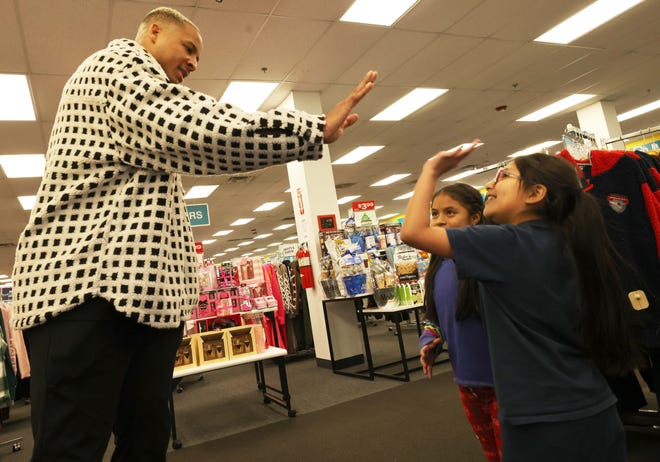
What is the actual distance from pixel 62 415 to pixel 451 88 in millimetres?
6402

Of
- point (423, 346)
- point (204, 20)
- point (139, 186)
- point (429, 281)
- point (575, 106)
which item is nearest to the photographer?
point (139, 186)

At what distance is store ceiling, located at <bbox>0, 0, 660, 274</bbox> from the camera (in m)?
3.72

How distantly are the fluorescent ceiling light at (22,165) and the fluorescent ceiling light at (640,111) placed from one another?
1071 cm

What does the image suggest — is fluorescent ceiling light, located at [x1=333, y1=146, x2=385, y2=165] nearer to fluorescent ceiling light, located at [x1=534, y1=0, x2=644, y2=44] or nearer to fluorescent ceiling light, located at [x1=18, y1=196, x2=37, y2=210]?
fluorescent ceiling light, located at [x1=534, y1=0, x2=644, y2=44]

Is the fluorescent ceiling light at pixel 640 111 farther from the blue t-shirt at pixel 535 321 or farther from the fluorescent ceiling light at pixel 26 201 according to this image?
the fluorescent ceiling light at pixel 26 201

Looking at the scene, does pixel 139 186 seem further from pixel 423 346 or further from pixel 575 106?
pixel 575 106

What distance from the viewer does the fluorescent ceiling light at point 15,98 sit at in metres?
4.31

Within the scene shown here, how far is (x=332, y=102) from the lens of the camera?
613 centimetres

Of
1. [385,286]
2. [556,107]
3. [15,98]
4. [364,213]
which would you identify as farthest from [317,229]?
[556,107]

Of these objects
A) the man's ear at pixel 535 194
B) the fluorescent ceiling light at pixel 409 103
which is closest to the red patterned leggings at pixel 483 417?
the man's ear at pixel 535 194

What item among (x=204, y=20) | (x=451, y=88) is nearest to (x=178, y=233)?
(x=204, y=20)

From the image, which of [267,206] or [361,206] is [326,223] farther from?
[267,206]

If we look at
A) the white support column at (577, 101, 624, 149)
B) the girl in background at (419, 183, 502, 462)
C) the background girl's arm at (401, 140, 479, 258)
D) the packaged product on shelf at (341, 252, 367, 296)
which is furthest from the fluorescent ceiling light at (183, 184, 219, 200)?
the background girl's arm at (401, 140, 479, 258)

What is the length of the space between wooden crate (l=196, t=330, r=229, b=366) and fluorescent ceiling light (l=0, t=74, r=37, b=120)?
3142mm
